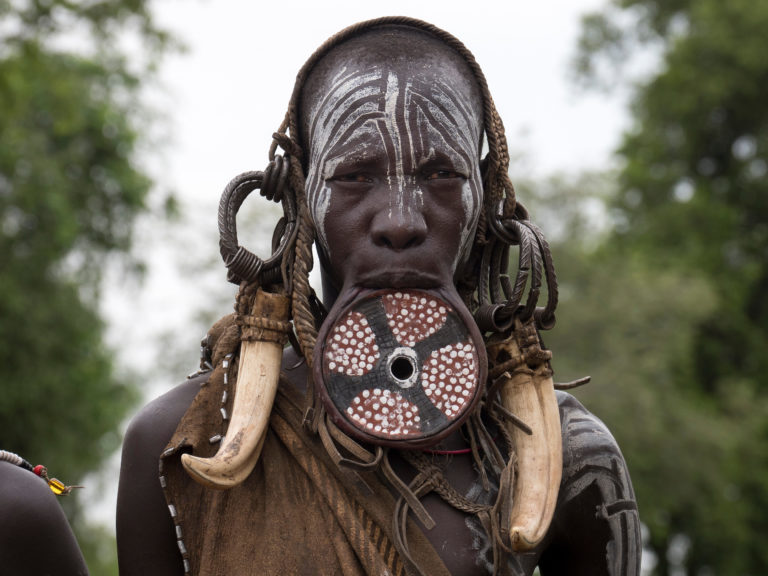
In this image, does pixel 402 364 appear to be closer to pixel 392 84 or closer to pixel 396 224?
pixel 396 224

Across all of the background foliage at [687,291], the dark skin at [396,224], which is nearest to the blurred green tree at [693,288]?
the background foliage at [687,291]

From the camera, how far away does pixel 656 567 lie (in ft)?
71.2

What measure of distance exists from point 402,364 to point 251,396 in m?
0.37

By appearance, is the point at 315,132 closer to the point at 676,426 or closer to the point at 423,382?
the point at 423,382

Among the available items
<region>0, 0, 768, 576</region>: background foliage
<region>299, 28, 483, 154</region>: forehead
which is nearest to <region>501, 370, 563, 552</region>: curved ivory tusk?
<region>299, 28, 483, 154</region>: forehead

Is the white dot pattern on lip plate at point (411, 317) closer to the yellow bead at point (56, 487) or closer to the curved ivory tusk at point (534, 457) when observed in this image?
the curved ivory tusk at point (534, 457)

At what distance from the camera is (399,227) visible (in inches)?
110

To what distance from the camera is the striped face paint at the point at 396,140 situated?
2.87 meters

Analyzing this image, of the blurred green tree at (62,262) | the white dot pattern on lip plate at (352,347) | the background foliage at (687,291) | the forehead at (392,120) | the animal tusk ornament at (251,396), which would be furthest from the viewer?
the background foliage at (687,291)

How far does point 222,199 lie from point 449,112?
0.61 m

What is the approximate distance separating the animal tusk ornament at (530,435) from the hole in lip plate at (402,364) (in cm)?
29

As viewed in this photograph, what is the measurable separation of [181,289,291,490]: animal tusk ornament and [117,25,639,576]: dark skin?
0.50 feet

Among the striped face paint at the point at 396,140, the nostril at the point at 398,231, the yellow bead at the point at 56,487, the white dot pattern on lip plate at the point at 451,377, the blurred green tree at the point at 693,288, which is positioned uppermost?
the blurred green tree at the point at 693,288

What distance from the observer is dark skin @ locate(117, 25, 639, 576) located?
9.28 ft
